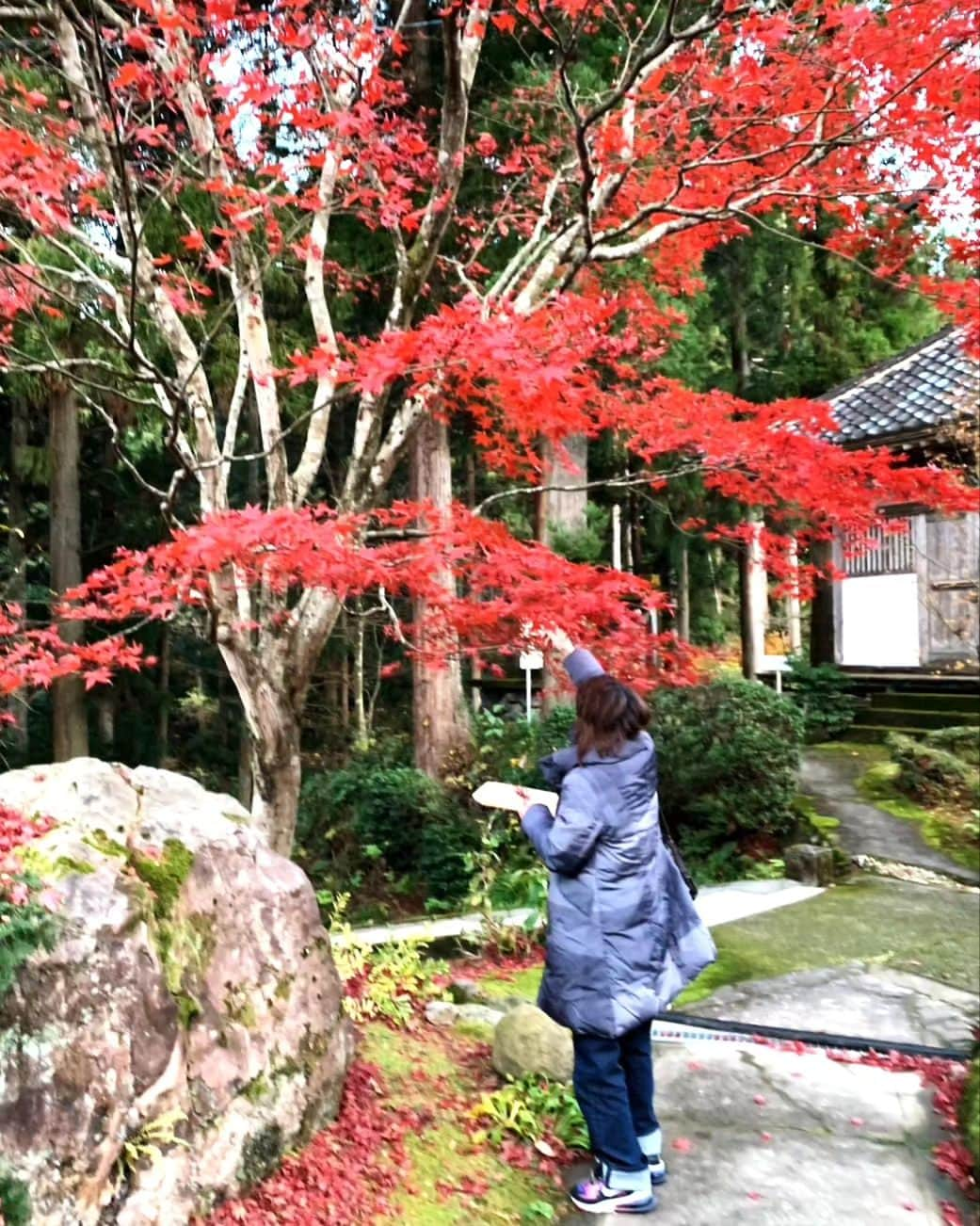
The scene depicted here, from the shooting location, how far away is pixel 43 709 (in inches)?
592

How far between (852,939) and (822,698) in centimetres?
843

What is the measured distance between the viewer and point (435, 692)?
32.4 feet

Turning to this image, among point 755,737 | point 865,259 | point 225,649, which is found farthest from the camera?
point 865,259

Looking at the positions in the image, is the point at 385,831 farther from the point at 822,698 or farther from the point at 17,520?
the point at 822,698

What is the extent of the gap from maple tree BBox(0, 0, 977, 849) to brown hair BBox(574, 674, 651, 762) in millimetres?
1588

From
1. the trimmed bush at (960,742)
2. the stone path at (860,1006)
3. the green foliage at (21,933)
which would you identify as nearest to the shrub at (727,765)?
the trimmed bush at (960,742)

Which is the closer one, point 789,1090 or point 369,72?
point 789,1090

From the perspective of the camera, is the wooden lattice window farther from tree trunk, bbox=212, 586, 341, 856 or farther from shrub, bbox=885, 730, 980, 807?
tree trunk, bbox=212, 586, 341, 856

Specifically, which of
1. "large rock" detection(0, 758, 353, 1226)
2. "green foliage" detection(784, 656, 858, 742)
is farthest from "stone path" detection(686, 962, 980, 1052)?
"green foliage" detection(784, 656, 858, 742)

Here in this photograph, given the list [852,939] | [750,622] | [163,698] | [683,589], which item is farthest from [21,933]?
[683,589]

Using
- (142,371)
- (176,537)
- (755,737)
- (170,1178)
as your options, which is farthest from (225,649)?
(755,737)

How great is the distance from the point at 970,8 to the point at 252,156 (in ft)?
14.7

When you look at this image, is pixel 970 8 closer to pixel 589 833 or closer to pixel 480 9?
pixel 480 9

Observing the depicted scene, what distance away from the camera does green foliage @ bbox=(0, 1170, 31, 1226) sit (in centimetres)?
236
